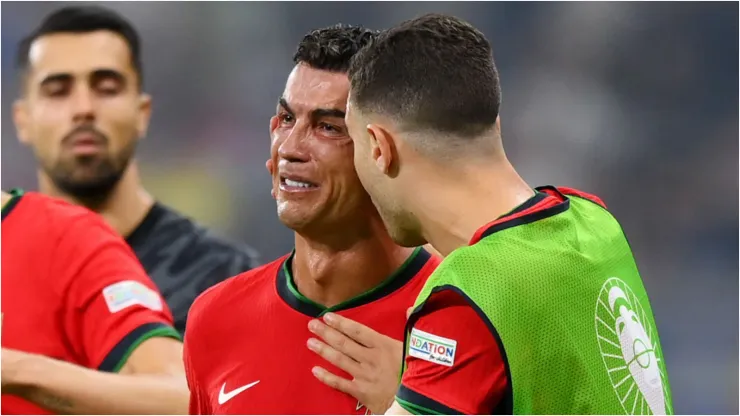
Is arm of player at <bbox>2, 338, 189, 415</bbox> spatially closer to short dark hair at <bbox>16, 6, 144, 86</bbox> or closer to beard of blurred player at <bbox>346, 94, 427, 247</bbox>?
beard of blurred player at <bbox>346, 94, 427, 247</bbox>

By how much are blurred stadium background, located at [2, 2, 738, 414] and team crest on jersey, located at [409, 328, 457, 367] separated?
2.70 meters

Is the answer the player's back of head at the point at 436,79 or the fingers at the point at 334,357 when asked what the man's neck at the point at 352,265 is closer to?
the fingers at the point at 334,357

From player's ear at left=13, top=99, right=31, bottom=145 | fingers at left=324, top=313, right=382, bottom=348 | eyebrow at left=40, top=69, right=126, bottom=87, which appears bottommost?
fingers at left=324, top=313, right=382, bottom=348

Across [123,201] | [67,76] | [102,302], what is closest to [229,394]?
[102,302]

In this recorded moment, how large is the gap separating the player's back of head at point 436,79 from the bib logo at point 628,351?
0.36m

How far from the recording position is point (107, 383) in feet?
8.45

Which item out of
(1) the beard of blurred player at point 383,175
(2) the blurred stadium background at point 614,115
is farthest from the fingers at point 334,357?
(2) the blurred stadium background at point 614,115

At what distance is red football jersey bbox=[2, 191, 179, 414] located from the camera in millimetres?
2650

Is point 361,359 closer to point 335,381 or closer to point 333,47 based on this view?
point 335,381

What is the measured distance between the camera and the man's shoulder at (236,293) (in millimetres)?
2184

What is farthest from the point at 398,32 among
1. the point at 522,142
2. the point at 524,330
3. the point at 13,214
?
the point at 522,142

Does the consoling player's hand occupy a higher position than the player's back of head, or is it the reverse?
the player's back of head

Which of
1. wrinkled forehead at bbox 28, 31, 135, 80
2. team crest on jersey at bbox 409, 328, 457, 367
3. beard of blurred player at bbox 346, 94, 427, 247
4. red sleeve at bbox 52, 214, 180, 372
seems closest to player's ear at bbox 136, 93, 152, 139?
wrinkled forehead at bbox 28, 31, 135, 80

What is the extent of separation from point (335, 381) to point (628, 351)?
24.0 inches
